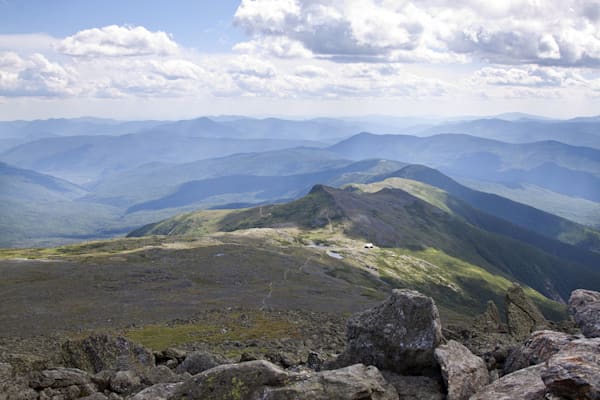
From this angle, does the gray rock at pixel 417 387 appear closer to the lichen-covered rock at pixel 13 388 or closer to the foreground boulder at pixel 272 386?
the foreground boulder at pixel 272 386

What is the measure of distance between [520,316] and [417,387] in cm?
3281

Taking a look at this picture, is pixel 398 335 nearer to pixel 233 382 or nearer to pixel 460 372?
pixel 460 372

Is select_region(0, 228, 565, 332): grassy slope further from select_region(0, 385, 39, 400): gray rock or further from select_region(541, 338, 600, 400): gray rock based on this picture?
select_region(541, 338, 600, 400): gray rock

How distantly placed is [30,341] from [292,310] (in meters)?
51.4

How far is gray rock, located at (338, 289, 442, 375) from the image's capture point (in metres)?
22.7

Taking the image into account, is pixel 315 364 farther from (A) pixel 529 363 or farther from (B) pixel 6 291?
(B) pixel 6 291

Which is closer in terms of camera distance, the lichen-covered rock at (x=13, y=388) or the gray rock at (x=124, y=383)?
the lichen-covered rock at (x=13, y=388)

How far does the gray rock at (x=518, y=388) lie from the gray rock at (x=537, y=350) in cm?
179

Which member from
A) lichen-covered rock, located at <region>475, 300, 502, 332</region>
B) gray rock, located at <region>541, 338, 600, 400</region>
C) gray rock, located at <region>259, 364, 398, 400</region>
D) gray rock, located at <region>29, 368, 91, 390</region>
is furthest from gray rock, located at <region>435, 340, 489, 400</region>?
lichen-covered rock, located at <region>475, 300, 502, 332</region>

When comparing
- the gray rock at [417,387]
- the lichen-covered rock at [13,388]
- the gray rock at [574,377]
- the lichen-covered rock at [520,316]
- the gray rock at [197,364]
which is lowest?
the lichen-covered rock at [520,316]

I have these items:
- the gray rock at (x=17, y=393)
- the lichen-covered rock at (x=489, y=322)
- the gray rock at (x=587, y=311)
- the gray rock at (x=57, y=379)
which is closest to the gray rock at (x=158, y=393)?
the gray rock at (x=57, y=379)

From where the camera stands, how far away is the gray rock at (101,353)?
33.5 meters

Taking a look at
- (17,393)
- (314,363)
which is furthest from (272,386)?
(17,393)

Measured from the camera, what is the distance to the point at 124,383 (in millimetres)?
24688
